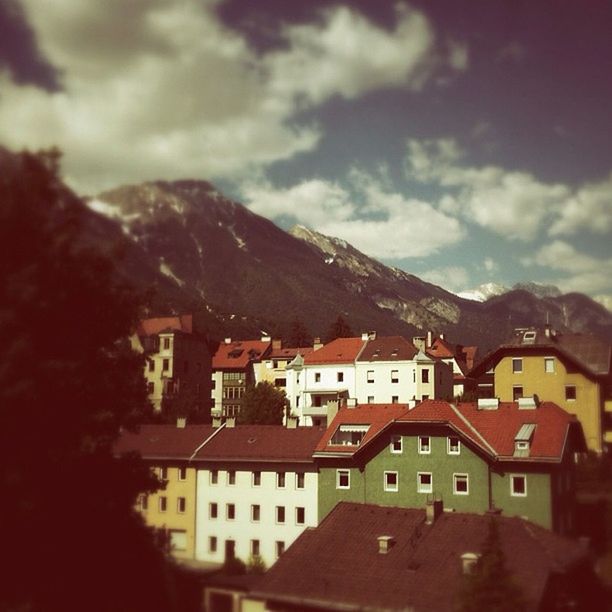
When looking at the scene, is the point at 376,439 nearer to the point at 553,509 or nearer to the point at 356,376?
the point at 553,509

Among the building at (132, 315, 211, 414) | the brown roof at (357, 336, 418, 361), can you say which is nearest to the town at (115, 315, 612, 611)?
the building at (132, 315, 211, 414)

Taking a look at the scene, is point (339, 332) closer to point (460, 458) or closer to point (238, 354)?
point (238, 354)

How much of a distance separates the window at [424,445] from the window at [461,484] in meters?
1.67

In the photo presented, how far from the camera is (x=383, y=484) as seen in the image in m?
30.8

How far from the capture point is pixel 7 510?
306 inches

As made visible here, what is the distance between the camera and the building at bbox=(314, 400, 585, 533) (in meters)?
27.0

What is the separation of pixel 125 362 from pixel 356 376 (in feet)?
174

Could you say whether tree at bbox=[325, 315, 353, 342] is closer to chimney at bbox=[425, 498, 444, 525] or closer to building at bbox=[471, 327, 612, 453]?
building at bbox=[471, 327, 612, 453]

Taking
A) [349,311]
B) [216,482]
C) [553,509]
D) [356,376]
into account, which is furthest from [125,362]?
[349,311]

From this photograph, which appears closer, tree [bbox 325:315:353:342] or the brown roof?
the brown roof

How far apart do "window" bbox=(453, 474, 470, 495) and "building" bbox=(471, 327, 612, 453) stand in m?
10.6

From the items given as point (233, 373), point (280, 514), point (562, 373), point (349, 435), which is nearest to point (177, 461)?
point (280, 514)

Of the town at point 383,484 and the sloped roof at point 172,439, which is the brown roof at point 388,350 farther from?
the sloped roof at point 172,439

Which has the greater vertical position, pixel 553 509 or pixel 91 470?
pixel 91 470
